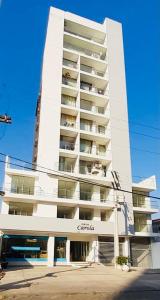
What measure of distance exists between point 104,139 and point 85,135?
2.96 m

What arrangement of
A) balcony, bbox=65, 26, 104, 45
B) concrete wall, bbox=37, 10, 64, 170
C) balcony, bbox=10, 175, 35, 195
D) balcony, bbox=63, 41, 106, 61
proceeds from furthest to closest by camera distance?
balcony, bbox=65, 26, 104, 45
balcony, bbox=63, 41, 106, 61
concrete wall, bbox=37, 10, 64, 170
balcony, bbox=10, 175, 35, 195

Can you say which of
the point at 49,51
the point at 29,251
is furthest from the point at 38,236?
the point at 49,51

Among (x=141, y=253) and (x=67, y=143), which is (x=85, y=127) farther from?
(x=141, y=253)

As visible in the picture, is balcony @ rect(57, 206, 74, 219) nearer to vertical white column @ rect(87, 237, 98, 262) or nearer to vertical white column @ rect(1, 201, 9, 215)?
vertical white column @ rect(87, 237, 98, 262)

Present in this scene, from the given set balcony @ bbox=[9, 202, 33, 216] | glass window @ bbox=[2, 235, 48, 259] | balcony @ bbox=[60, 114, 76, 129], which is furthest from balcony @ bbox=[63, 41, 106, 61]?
glass window @ bbox=[2, 235, 48, 259]

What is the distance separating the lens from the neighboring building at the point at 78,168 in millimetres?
31922

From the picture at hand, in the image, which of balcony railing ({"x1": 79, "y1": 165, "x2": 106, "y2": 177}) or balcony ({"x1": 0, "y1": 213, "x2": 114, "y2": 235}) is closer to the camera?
balcony ({"x1": 0, "y1": 213, "x2": 114, "y2": 235})

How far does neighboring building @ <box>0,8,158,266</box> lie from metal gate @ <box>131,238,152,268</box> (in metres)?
0.13

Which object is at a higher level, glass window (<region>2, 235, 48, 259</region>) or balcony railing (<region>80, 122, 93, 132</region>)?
balcony railing (<region>80, 122, 93, 132</region>)

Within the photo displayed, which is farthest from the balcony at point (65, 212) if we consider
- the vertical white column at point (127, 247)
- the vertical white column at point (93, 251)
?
the vertical white column at point (127, 247)

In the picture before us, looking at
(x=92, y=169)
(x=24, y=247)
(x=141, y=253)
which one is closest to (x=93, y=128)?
(x=92, y=169)

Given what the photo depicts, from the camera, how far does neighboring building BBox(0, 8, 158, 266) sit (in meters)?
31.9

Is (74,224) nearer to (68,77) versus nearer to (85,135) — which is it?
(85,135)

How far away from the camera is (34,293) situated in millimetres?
12703
